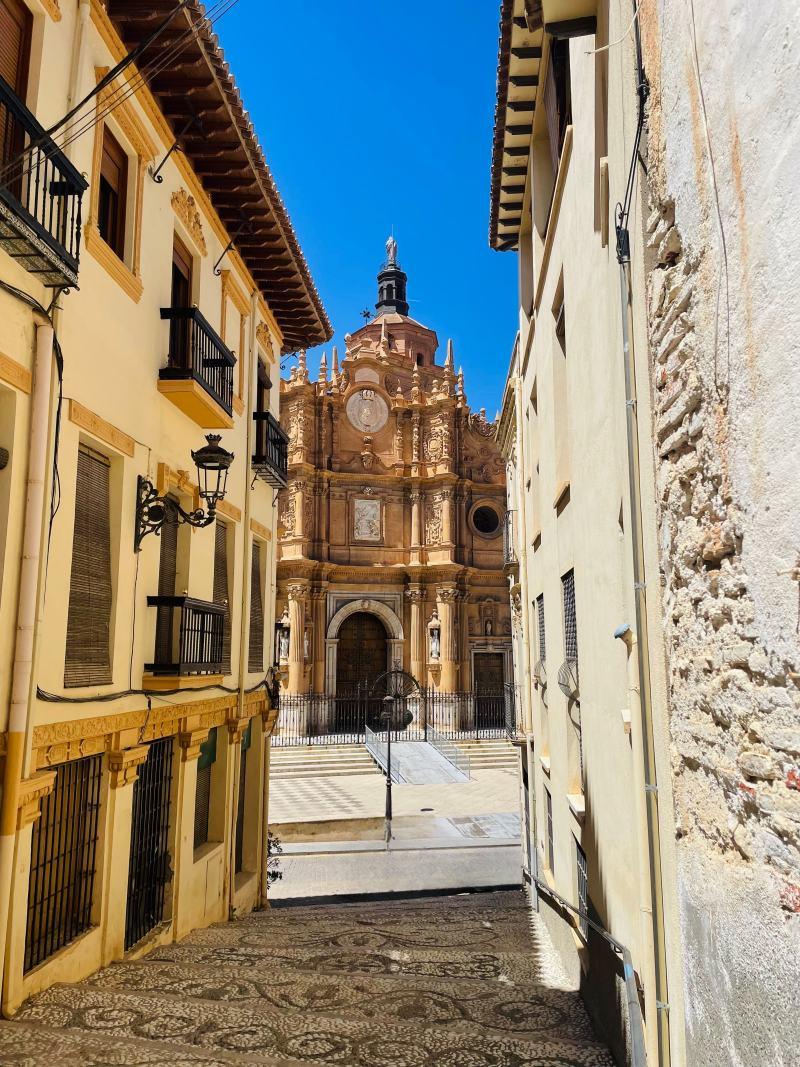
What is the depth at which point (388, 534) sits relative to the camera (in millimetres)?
33406

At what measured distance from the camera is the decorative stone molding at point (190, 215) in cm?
904

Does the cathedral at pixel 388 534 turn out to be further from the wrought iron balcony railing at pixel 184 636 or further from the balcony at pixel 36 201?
the balcony at pixel 36 201

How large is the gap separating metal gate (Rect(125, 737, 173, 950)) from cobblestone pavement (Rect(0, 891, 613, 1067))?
1.19 feet

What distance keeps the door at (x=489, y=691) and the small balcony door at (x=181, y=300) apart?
24393 mm

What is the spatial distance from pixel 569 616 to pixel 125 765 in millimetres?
4638

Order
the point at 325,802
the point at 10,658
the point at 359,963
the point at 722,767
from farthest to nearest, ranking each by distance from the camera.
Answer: the point at 325,802, the point at 359,963, the point at 10,658, the point at 722,767

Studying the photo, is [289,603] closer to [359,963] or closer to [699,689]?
[359,963]

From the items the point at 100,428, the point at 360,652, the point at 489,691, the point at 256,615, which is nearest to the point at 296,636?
the point at 360,652

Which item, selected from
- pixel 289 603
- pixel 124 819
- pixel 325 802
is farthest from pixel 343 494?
pixel 124 819

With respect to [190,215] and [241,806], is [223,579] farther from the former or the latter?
[190,215]

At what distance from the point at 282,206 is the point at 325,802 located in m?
15.2

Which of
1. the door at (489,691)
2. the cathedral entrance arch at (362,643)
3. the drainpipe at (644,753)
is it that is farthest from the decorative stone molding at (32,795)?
the door at (489,691)

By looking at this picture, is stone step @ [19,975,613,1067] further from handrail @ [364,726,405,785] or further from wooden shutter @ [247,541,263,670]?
handrail @ [364,726,405,785]

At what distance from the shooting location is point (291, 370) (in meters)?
33.7
